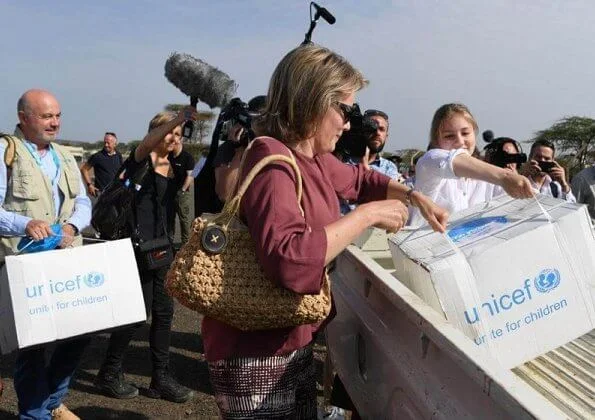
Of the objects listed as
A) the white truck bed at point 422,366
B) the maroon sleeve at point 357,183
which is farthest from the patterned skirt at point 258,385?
the maroon sleeve at point 357,183

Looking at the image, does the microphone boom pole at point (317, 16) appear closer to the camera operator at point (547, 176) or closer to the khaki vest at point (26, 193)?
the khaki vest at point (26, 193)

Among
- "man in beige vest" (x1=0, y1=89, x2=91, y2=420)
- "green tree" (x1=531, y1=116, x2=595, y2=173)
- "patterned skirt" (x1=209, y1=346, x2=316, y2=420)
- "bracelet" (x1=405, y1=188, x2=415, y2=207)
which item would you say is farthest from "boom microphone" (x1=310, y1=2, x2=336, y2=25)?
"green tree" (x1=531, y1=116, x2=595, y2=173)

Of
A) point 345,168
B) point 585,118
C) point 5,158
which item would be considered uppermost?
point 5,158

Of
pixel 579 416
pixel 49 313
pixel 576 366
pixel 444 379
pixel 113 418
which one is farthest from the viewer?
pixel 113 418

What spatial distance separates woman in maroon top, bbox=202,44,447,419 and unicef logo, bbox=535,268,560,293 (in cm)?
50

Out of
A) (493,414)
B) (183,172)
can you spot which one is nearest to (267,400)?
(493,414)

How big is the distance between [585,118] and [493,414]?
42.0 m

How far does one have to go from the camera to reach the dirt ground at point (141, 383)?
397 centimetres

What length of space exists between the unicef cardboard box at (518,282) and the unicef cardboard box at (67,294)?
79.2 inches

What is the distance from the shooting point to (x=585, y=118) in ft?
127

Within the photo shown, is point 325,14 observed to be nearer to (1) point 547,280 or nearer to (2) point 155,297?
(2) point 155,297

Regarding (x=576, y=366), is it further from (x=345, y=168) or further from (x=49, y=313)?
(x=49, y=313)

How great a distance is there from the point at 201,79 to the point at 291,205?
2.23 m

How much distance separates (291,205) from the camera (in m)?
1.64
